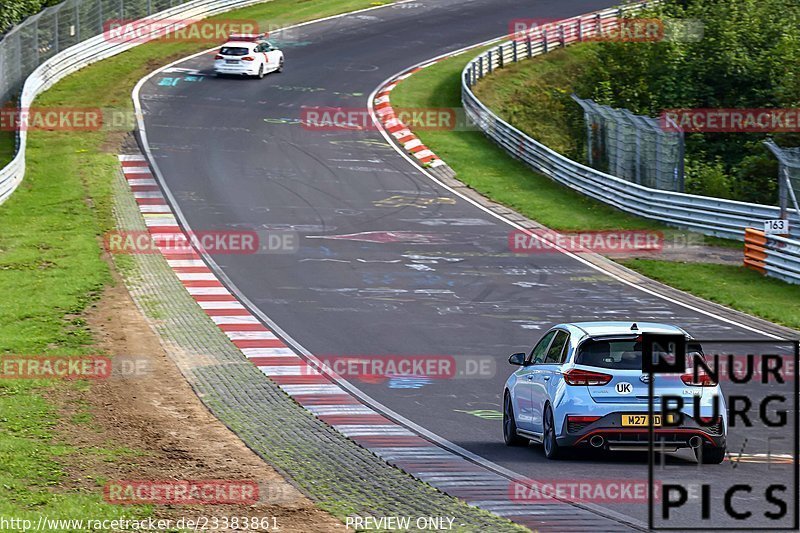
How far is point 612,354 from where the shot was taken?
43.0 feet

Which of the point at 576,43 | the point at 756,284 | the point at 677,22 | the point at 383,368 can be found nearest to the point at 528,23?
the point at 576,43

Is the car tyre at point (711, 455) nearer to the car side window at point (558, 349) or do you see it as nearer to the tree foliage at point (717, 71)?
the car side window at point (558, 349)

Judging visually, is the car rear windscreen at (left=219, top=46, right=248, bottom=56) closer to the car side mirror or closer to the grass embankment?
the grass embankment

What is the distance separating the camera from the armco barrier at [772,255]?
26922 mm

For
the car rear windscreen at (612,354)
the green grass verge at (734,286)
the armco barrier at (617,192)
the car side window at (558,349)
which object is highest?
the car rear windscreen at (612,354)

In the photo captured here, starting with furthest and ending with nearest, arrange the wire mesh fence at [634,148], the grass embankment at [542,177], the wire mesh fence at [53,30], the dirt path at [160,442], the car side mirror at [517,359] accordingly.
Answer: the wire mesh fence at [53,30] → the wire mesh fence at [634,148] → the grass embankment at [542,177] → the car side mirror at [517,359] → the dirt path at [160,442]

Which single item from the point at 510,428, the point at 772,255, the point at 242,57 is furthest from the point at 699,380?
the point at 242,57

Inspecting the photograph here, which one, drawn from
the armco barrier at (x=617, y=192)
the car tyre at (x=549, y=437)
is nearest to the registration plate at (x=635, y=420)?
the car tyre at (x=549, y=437)

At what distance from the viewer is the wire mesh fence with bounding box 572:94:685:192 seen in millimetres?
34469

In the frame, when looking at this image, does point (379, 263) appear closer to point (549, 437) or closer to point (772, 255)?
point (772, 255)

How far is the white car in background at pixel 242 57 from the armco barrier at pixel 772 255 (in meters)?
25.3

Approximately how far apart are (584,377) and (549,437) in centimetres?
84

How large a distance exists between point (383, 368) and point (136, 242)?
11633mm

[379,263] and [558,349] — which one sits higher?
[558,349]
